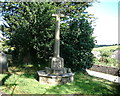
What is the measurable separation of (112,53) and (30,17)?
12508 millimetres

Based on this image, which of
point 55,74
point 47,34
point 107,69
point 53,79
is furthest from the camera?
point 107,69

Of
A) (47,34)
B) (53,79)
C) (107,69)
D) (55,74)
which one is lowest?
(107,69)

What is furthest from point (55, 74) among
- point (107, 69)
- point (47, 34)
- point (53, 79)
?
point (107, 69)

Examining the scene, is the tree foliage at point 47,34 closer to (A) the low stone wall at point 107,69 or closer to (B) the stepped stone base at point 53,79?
(B) the stepped stone base at point 53,79

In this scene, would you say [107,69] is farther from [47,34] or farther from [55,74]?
[55,74]

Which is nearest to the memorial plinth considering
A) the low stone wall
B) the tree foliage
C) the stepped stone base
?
the stepped stone base

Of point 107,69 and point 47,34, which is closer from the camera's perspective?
point 47,34

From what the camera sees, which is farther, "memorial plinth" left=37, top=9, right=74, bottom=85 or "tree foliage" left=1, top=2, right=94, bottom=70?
"tree foliage" left=1, top=2, right=94, bottom=70

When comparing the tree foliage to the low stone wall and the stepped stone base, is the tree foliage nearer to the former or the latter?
the stepped stone base

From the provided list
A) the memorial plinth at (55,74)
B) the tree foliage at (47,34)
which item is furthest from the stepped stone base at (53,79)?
the tree foliage at (47,34)

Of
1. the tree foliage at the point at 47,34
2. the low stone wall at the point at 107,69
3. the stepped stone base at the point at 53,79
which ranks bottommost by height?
the low stone wall at the point at 107,69

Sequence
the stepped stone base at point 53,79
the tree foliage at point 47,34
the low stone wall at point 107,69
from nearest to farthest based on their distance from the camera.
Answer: the stepped stone base at point 53,79
the tree foliage at point 47,34
the low stone wall at point 107,69

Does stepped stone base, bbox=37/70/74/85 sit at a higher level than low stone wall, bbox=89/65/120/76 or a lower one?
higher

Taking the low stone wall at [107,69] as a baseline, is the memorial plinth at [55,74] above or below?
above
